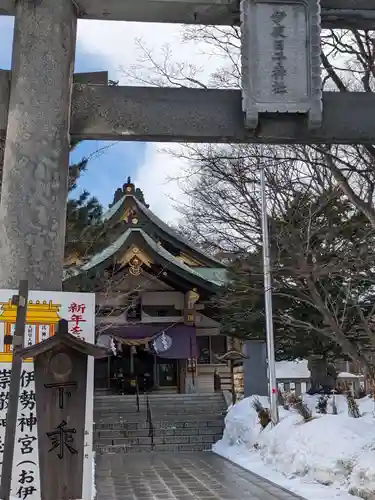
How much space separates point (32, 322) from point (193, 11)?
3.51 m

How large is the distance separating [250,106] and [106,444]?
15.0m

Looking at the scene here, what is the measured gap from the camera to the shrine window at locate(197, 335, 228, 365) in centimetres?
2720

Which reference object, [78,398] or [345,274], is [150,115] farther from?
[345,274]

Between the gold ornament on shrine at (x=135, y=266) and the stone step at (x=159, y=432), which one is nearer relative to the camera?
the stone step at (x=159, y=432)

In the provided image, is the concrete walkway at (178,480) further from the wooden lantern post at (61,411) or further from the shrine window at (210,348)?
the shrine window at (210,348)

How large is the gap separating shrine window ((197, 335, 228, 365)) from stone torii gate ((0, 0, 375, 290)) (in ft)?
72.6

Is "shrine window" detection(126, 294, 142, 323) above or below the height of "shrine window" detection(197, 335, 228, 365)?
above

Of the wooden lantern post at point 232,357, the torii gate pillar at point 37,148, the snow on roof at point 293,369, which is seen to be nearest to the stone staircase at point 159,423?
the wooden lantern post at point 232,357

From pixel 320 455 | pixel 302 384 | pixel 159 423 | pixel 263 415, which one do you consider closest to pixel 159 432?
pixel 159 423

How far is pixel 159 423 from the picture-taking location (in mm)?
20031

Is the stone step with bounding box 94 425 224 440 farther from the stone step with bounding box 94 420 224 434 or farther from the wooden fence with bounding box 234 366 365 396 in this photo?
the wooden fence with bounding box 234 366 365 396

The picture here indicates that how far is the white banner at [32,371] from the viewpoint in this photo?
461cm

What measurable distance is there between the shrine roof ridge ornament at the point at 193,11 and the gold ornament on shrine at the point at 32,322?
2.98 m

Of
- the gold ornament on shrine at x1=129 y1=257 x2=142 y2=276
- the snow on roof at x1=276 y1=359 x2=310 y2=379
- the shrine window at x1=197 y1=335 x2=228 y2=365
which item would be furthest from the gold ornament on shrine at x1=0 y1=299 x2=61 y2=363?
the snow on roof at x1=276 y1=359 x2=310 y2=379
